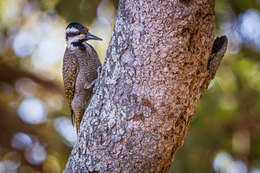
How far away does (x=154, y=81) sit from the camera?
7.78 feet

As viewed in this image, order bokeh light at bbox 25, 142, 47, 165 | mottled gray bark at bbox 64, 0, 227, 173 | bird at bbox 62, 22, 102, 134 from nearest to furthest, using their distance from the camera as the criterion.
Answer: mottled gray bark at bbox 64, 0, 227, 173 → bird at bbox 62, 22, 102, 134 → bokeh light at bbox 25, 142, 47, 165

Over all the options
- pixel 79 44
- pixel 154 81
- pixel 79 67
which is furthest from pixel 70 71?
pixel 154 81

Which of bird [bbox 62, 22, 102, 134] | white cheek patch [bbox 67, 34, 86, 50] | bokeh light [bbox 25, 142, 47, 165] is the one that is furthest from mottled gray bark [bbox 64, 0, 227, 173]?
bokeh light [bbox 25, 142, 47, 165]

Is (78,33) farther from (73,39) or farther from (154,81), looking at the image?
(154,81)

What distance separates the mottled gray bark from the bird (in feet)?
4.66

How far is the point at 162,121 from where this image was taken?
2.38 metres

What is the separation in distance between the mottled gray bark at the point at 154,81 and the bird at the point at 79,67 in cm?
142

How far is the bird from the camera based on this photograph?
153 inches

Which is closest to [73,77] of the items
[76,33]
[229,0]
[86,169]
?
[76,33]

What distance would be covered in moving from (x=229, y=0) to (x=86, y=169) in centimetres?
337

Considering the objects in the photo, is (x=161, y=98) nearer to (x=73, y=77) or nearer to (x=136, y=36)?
(x=136, y=36)

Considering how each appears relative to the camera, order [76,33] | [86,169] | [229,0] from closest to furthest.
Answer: [86,169] < [76,33] < [229,0]

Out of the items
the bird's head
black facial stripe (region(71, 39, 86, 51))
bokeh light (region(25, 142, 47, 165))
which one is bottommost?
bokeh light (region(25, 142, 47, 165))

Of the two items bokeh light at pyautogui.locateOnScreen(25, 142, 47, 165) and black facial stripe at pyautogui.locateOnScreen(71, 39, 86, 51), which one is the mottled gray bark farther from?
bokeh light at pyautogui.locateOnScreen(25, 142, 47, 165)
